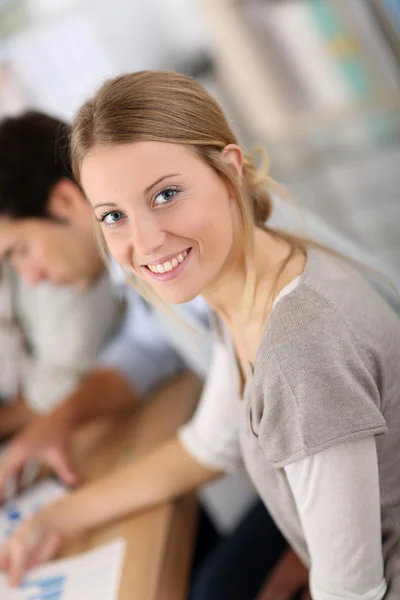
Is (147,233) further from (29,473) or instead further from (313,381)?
(29,473)

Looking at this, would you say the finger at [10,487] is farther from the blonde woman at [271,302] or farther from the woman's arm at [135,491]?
the blonde woman at [271,302]

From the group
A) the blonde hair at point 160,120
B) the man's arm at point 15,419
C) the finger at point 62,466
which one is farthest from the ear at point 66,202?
the man's arm at point 15,419

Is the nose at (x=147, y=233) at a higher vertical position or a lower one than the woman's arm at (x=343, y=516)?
higher

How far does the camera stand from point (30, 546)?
0.81 m

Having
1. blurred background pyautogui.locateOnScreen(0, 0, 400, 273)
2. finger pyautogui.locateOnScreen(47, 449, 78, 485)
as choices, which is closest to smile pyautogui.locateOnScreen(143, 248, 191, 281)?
finger pyautogui.locateOnScreen(47, 449, 78, 485)

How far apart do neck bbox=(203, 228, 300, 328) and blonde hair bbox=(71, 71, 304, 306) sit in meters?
0.02

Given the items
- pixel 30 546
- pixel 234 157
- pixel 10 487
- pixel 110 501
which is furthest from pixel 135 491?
pixel 234 157

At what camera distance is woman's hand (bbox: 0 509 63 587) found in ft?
2.61

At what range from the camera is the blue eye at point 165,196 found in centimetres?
50

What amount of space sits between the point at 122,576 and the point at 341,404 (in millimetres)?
394

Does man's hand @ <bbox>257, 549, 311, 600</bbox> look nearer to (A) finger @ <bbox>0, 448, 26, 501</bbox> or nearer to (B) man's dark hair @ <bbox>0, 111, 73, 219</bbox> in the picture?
(A) finger @ <bbox>0, 448, 26, 501</bbox>

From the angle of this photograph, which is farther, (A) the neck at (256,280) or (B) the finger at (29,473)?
(B) the finger at (29,473)

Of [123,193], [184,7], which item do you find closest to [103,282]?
[123,193]

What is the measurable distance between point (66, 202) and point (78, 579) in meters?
0.46
